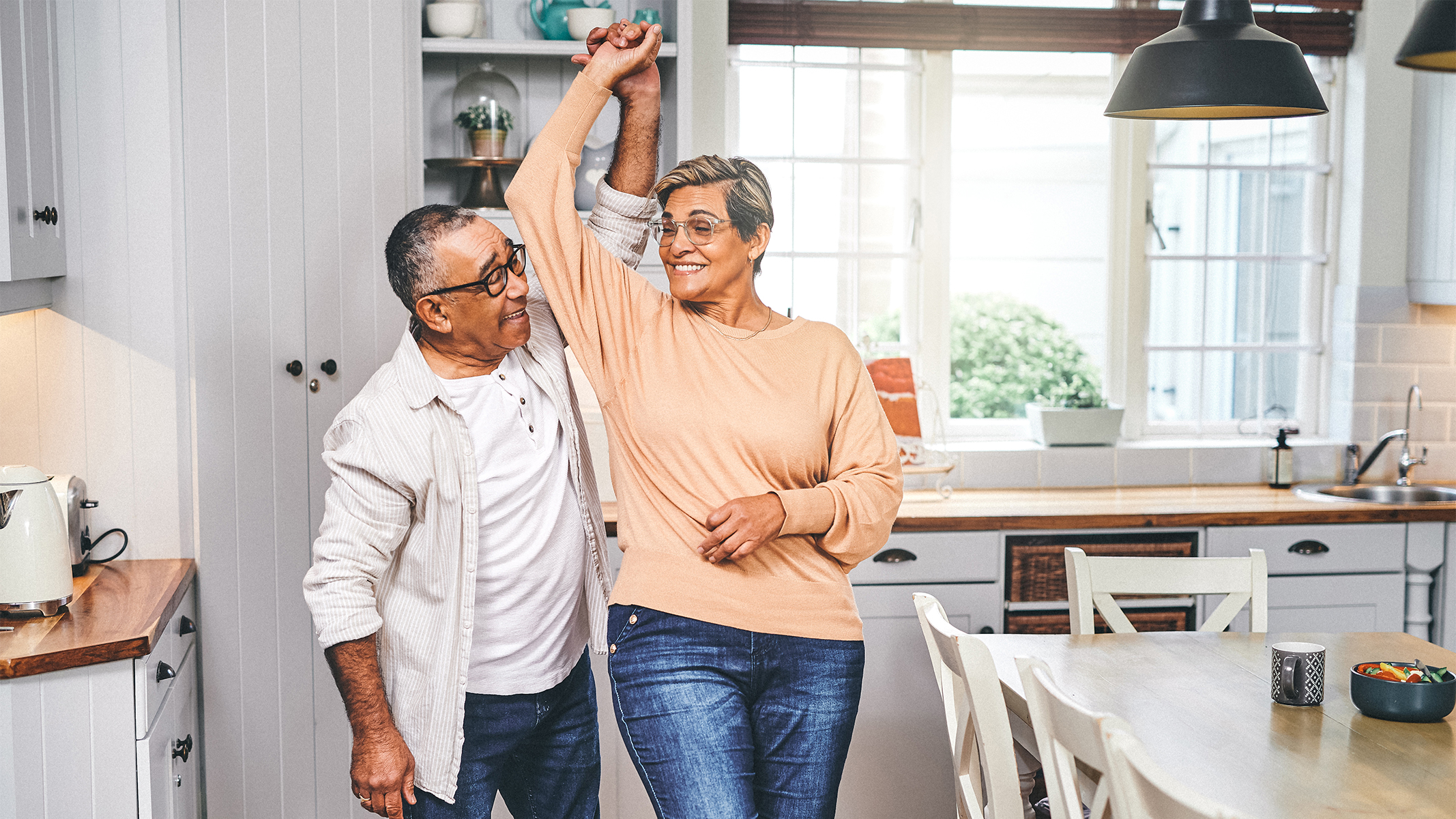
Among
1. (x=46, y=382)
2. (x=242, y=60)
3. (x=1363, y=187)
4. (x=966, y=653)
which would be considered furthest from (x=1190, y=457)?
(x=46, y=382)

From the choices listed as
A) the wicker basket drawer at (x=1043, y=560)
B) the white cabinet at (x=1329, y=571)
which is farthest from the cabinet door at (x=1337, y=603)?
the wicker basket drawer at (x=1043, y=560)

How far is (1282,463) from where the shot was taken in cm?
379

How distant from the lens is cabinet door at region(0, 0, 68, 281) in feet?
7.20

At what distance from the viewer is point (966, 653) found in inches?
69.7

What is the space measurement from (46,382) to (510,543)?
1.49m

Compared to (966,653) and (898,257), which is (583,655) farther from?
(898,257)

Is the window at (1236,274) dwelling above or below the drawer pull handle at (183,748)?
above

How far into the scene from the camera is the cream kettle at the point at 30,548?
221 centimetres

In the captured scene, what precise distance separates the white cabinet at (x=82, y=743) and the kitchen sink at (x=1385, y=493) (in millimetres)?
3233

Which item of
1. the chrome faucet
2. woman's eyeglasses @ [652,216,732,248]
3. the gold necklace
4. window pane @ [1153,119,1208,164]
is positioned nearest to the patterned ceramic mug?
the gold necklace

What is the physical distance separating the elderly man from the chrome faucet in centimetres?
290

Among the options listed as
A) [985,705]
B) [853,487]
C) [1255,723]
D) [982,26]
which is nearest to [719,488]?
[853,487]

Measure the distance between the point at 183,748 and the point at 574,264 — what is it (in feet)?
5.01

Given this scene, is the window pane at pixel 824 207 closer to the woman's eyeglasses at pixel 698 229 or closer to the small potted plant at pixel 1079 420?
the small potted plant at pixel 1079 420
